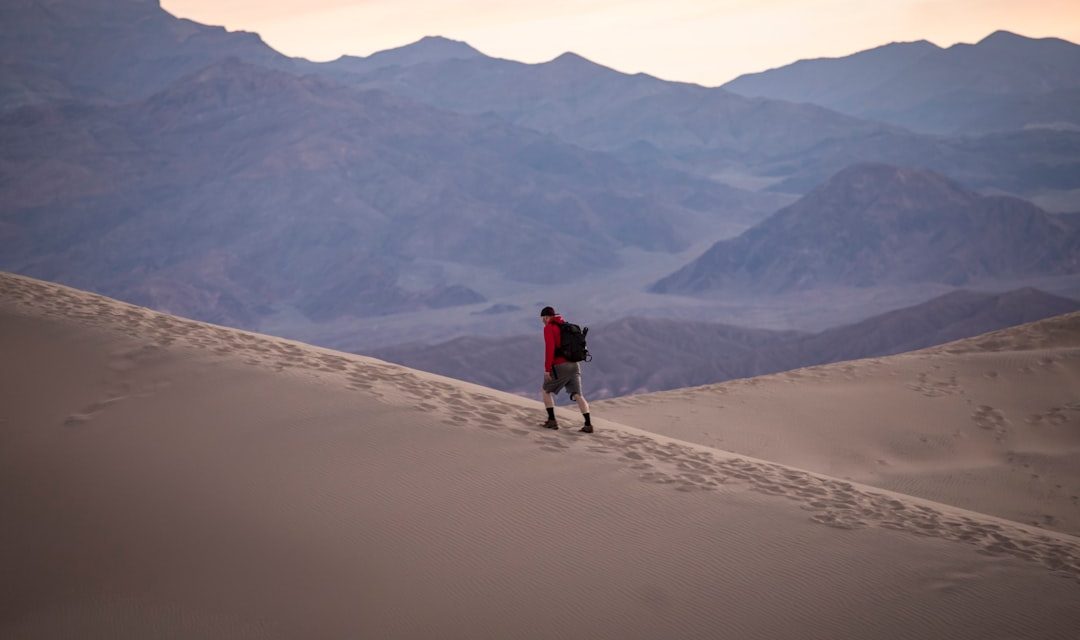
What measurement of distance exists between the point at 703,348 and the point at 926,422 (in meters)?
62.1

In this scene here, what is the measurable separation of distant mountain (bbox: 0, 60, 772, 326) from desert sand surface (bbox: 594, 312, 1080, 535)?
99.5 m

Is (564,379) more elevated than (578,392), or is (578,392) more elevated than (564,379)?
(564,379)

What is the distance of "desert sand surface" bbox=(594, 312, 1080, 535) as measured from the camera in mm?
15859

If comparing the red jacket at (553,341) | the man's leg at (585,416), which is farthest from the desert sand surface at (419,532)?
the red jacket at (553,341)

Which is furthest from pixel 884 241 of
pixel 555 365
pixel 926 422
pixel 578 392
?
pixel 555 365

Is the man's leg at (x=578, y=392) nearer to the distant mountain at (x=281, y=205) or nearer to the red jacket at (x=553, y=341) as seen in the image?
the red jacket at (x=553, y=341)

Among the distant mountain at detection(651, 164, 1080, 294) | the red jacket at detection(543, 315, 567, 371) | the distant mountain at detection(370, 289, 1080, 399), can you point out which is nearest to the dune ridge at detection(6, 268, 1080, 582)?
the red jacket at detection(543, 315, 567, 371)

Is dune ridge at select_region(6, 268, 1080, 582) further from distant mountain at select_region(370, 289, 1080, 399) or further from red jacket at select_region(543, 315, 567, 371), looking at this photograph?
distant mountain at select_region(370, 289, 1080, 399)

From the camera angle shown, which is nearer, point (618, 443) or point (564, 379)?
point (564, 379)

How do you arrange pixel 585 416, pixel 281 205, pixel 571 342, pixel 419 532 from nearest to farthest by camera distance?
pixel 419 532 < pixel 571 342 < pixel 585 416 < pixel 281 205

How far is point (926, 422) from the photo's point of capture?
19719 millimetres

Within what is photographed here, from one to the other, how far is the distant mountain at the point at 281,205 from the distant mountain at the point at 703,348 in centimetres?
4182

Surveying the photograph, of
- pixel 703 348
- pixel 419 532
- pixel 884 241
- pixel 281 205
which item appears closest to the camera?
pixel 419 532

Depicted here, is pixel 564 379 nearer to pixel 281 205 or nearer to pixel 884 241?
pixel 884 241
